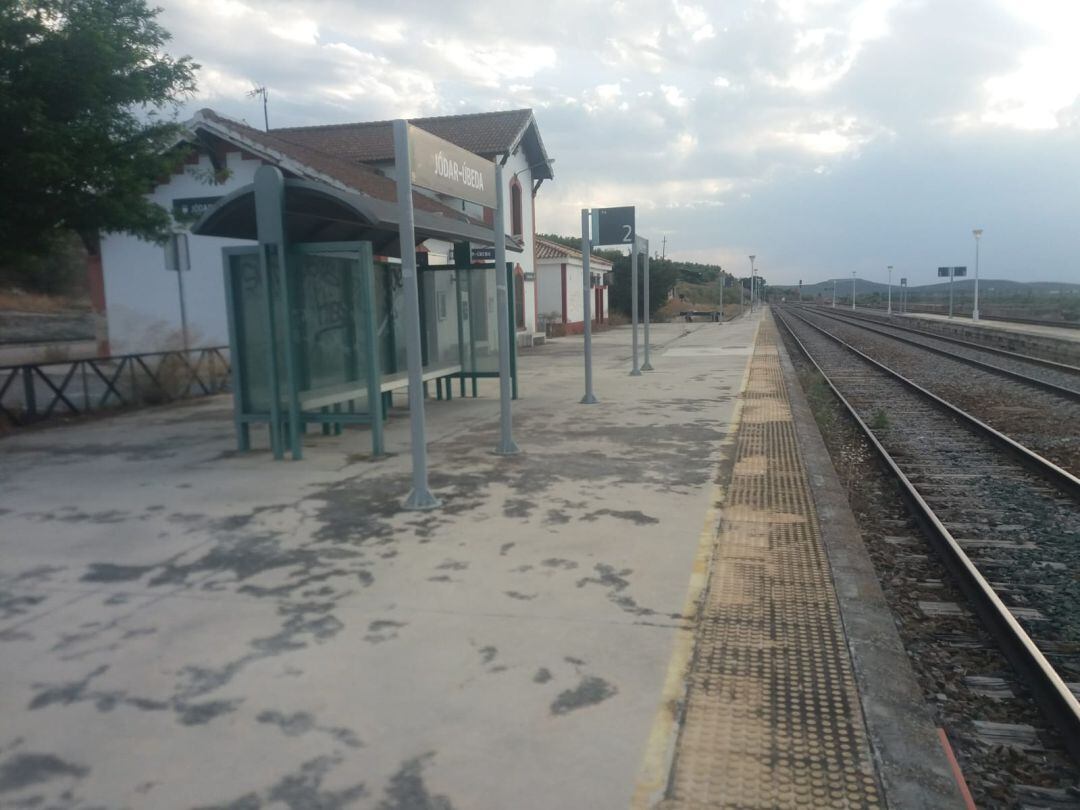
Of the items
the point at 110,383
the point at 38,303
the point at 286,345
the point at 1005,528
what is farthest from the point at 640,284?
the point at 1005,528

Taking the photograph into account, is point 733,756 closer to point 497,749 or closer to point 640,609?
point 497,749

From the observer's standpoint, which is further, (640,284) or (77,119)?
(640,284)

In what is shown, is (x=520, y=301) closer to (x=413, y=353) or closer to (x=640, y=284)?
(x=413, y=353)

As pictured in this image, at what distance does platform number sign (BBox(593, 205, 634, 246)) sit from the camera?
1377cm

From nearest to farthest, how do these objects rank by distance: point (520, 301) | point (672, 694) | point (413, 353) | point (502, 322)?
point (672, 694) < point (413, 353) < point (502, 322) < point (520, 301)

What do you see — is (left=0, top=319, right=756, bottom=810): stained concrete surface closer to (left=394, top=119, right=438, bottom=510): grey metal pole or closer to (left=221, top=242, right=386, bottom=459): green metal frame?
(left=394, top=119, right=438, bottom=510): grey metal pole

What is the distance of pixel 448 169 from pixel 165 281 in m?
12.9

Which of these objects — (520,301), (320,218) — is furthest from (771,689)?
(520,301)

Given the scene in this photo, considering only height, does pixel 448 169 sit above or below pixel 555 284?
below

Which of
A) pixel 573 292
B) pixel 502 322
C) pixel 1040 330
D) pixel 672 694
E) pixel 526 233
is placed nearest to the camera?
pixel 672 694

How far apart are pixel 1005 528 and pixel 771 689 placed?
3951 millimetres

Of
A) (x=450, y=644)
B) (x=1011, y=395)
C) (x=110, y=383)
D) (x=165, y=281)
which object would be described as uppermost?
(x=165, y=281)

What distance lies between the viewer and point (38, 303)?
47.4 meters

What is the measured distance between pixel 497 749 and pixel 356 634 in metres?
1.22
